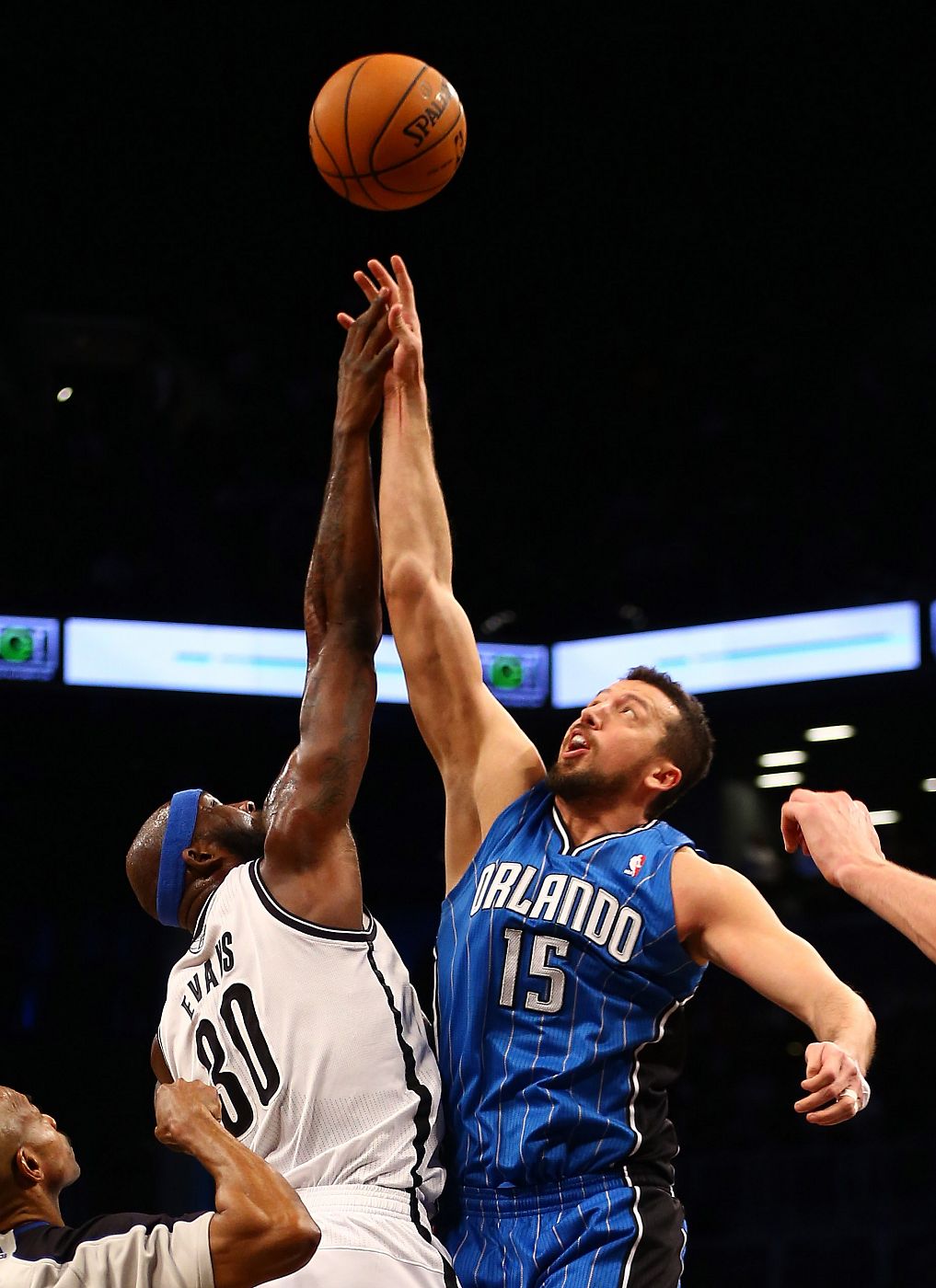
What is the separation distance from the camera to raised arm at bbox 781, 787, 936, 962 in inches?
107

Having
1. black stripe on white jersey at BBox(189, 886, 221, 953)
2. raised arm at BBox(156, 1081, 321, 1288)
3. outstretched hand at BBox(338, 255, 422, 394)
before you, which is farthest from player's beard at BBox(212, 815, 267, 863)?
outstretched hand at BBox(338, 255, 422, 394)

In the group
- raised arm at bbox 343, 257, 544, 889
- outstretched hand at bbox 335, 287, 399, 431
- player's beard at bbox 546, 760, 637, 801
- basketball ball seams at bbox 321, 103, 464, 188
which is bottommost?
player's beard at bbox 546, 760, 637, 801

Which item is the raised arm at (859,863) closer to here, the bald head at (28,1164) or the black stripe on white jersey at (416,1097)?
the black stripe on white jersey at (416,1097)

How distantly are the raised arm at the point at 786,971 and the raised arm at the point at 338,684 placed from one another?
747mm

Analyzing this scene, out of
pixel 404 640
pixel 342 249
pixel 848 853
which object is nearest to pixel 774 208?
pixel 342 249

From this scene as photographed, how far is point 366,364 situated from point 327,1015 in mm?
1755

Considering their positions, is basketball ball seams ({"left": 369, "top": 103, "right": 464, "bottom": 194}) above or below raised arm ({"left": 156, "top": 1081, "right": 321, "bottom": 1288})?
above

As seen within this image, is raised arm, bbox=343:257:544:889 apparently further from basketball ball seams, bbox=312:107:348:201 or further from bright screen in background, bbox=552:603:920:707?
bright screen in background, bbox=552:603:920:707

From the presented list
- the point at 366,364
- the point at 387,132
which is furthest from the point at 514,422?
the point at 366,364

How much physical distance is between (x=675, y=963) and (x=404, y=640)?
3.55 feet

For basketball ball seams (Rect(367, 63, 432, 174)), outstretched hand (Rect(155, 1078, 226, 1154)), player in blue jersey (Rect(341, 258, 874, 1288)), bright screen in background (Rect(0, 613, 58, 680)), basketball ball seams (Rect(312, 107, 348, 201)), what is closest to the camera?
outstretched hand (Rect(155, 1078, 226, 1154))

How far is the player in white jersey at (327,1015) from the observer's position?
3188mm

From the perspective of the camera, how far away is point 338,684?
3617mm

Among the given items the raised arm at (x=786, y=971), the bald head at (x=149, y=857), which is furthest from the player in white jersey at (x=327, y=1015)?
the raised arm at (x=786, y=971)
